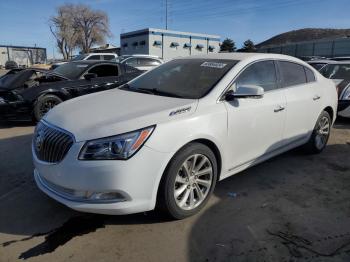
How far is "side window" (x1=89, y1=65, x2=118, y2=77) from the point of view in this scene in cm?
849

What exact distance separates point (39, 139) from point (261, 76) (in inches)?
105

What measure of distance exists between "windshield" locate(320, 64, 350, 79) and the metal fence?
A: 36.9 metres

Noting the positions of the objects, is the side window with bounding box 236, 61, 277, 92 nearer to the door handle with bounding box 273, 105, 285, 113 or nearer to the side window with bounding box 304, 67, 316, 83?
the door handle with bounding box 273, 105, 285, 113

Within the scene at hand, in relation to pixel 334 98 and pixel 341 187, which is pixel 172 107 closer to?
pixel 341 187

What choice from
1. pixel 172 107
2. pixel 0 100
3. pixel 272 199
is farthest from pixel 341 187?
pixel 0 100

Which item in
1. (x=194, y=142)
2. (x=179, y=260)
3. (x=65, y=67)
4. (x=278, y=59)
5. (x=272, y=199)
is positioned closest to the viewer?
(x=179, y=260)

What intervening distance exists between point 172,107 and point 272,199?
160 cm

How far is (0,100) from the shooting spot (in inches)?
283

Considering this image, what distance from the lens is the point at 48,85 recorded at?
24.8 ft

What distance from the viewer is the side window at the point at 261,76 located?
4.03m

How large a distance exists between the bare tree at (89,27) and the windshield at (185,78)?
68.3 m

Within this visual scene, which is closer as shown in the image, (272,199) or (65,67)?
(272,199)

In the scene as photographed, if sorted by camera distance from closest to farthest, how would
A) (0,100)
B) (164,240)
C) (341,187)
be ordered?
(164,240)
(341,187)
(0,100)

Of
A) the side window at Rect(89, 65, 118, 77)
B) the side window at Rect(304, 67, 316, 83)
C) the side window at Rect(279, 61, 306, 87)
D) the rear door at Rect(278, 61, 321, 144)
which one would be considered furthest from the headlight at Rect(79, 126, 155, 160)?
the side window at Rect(89, 65, 118, 77)
